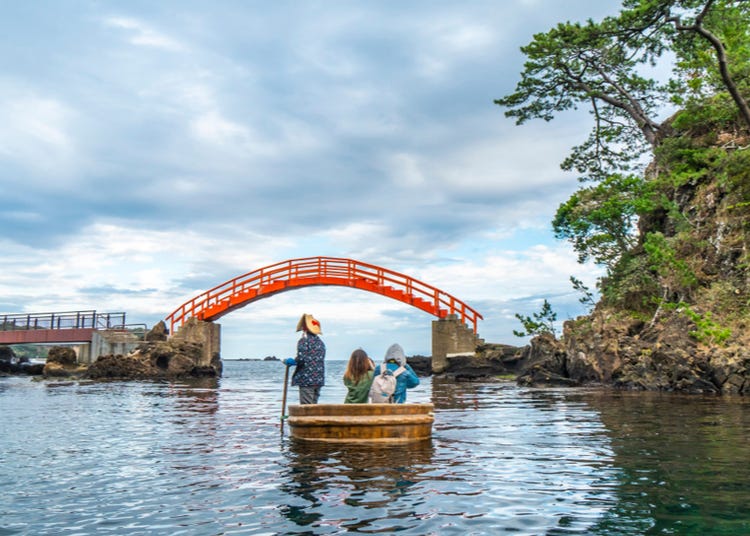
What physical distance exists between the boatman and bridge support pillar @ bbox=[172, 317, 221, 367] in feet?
96.9

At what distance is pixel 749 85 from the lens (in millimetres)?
20891

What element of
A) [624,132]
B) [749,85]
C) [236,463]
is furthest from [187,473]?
[624,132]

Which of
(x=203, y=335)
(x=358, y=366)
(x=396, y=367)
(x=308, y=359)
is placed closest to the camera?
(x=396, y=367)

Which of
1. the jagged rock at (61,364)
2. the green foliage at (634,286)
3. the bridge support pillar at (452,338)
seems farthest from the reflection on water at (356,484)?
the jagged rock at (61,364)

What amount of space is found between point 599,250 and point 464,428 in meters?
18.8

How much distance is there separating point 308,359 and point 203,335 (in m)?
30.1

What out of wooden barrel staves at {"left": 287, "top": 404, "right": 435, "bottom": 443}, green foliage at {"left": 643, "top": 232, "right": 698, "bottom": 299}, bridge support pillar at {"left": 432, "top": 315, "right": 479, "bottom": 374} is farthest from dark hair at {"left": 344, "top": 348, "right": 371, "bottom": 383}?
bridge support pillar at {"left": 432, "top": 315, "right": 479, "bottom": 374}

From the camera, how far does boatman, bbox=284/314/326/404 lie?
35.4 ft

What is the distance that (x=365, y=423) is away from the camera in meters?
9.08

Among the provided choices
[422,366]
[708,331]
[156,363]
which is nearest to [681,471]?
[708,331]

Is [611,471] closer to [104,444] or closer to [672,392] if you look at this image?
[104,444]

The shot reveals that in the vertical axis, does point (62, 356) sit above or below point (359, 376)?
above

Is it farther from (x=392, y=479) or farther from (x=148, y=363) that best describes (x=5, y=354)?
(x=392, y=479)

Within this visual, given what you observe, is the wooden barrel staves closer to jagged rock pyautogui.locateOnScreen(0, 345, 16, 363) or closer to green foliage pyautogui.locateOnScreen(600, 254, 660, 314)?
green foliage pyautogui.locateOnScreen(600, 254, 660, 314)
